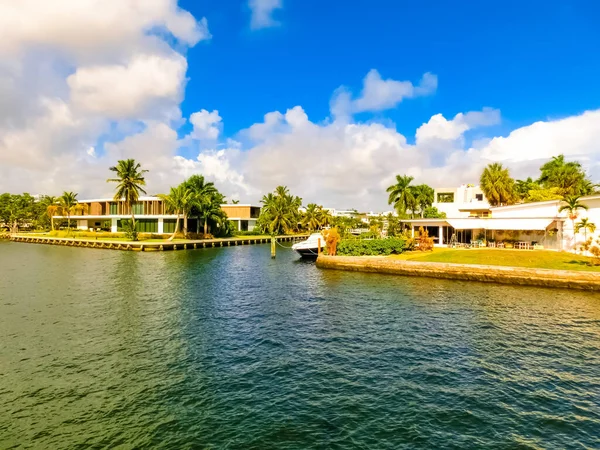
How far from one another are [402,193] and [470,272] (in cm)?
3768

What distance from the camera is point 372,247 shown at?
143ft

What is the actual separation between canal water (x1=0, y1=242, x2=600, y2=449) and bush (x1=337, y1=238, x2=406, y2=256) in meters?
16.3

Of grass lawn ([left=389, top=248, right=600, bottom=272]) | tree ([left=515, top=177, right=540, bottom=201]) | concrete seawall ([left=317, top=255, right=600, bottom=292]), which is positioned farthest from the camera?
tree ([left=515, top=177, right=540, bottom=201])

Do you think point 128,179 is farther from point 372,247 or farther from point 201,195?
point 372,247

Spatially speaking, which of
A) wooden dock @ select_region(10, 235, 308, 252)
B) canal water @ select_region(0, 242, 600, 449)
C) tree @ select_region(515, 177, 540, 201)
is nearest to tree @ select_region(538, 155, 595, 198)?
tree @ select_region(515, 177, 540, 201)

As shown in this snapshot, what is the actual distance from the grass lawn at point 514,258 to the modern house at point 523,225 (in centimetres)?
262

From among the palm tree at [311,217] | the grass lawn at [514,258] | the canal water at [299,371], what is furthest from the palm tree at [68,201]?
the grass lawn at [514,258]

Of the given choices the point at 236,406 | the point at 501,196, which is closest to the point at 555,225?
the point at 501,196

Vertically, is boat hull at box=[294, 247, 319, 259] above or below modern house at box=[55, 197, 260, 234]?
below

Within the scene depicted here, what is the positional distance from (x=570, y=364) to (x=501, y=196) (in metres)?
54.3

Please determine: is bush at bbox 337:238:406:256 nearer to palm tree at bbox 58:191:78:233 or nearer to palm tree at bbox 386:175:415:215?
palm tree at bbox 386:175:415:215

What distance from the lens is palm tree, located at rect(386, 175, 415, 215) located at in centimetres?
6981

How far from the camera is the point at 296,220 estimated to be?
351ft

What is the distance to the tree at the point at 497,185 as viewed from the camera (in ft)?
203
